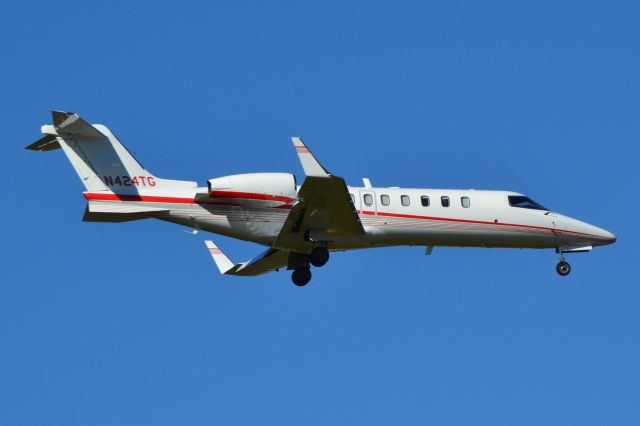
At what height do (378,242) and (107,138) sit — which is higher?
(107,138)

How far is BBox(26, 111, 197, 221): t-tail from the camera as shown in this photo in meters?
25.2

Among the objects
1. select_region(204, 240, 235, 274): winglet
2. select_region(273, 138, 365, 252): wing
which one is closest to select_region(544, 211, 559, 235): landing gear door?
select_region(273, 138, 365, 252): wing

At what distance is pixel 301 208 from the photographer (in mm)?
25281

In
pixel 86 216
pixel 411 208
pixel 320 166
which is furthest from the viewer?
pixel 411 208

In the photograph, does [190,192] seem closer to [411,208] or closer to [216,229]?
[216,229]

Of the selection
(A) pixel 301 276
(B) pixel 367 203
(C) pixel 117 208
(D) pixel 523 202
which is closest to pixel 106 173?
(C) pixel 117 208

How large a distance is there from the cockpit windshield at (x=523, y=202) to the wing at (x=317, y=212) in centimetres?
416

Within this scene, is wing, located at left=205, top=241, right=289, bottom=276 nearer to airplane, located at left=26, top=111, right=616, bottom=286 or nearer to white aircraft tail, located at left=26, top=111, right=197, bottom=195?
airplane, located at left=26, top=111, right=616, bottom=286

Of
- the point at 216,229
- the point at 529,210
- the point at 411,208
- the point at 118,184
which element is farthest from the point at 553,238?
the point at 118,184

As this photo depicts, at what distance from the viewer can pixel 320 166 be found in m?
23.8

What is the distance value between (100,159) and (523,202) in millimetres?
9992

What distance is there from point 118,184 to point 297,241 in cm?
409

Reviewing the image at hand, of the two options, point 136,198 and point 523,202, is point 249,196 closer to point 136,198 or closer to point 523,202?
point 136,198

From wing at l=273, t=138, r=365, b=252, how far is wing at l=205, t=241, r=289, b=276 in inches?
69.6
